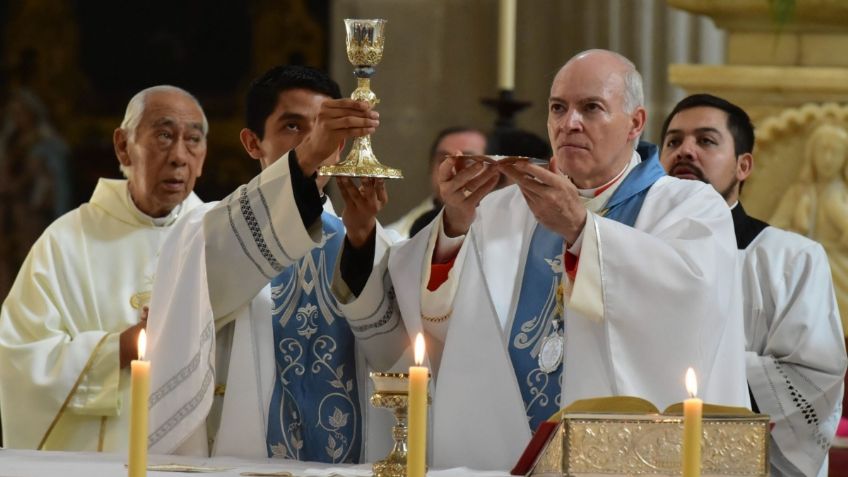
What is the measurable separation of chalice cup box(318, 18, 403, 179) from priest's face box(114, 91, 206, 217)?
1.58 meters

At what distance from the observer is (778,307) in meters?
6.19

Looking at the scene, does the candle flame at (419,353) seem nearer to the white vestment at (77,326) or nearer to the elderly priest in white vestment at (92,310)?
the elderly priest in white vestment at (92,310)

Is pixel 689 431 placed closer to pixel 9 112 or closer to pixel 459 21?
pixel 459 21

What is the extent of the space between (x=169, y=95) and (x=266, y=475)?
2.31 metres

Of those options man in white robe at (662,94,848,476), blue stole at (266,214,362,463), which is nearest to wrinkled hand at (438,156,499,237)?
blue stole at (266,214,362,463)

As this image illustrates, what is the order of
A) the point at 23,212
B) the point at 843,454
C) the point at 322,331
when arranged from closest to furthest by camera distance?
the point at 322,331
the point at 843,454
the point at 23,212

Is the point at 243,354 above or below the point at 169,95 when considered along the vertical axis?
below

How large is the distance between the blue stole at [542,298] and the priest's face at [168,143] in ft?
4.72

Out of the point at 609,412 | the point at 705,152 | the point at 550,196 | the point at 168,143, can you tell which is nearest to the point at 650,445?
the point at 609,412

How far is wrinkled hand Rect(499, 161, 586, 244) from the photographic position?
4.73 meters

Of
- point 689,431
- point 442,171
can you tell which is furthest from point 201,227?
point 689,431

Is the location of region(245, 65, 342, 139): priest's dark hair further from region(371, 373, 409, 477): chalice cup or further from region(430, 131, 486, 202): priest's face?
region(430, 131, 486, 202): priest's face

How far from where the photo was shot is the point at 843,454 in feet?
23.5

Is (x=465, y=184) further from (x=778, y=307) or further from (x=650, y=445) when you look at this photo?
(x=778, y=307)
